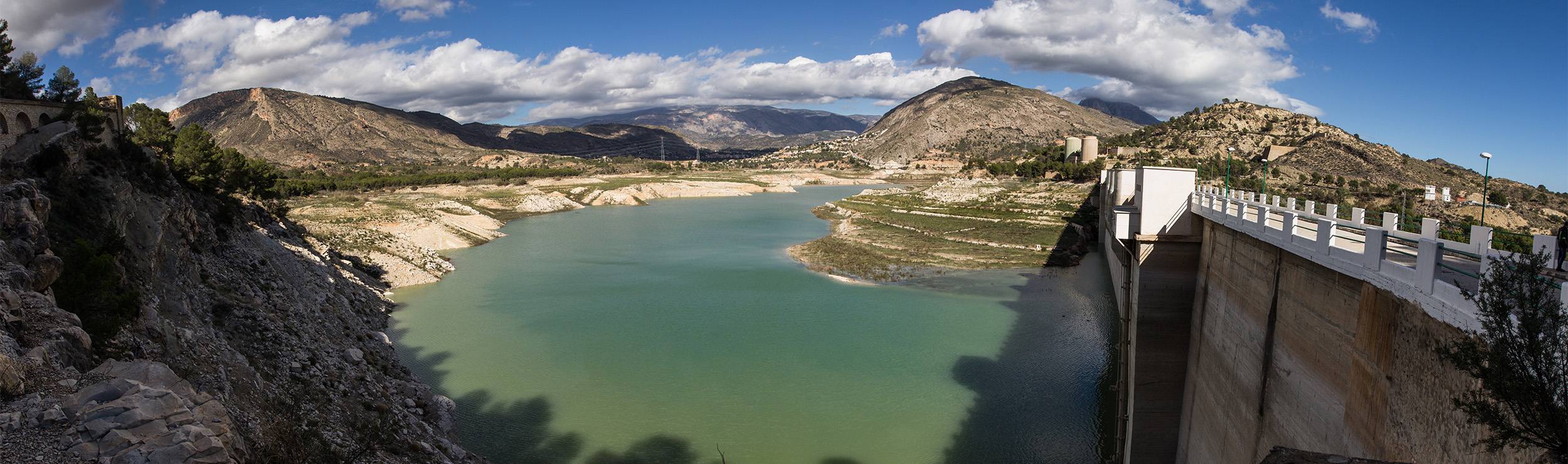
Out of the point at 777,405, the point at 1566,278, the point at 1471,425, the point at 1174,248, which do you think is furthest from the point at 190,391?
the point at 1174,248

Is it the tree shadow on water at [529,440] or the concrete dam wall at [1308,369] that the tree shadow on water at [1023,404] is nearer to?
the concrete dam wall at [1308,369]

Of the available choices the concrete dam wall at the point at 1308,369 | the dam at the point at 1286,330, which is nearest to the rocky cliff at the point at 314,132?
the dam at the point at 1286,330

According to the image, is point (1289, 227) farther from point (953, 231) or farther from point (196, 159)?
point (953, 231)

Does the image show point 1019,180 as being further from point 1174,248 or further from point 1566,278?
point 1566,278

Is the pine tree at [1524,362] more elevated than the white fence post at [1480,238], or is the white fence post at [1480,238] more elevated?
the white fence post at [1480,238]

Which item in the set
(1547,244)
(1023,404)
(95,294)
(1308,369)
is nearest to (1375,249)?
(1547,244)
